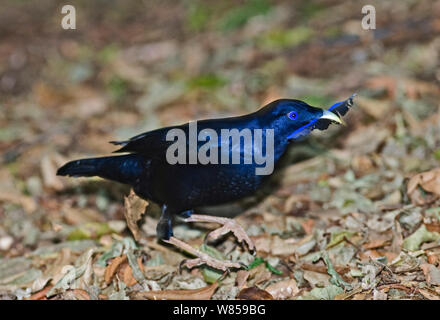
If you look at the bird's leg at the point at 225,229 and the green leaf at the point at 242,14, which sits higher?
the green leaf at the point at 242,14

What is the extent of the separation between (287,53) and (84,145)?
2923mm

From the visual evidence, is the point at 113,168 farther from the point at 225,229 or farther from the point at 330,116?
the point at 330,116

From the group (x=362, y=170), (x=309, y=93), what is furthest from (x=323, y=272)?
(x=309, y=93)

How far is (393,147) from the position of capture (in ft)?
18.6

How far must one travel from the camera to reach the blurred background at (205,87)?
18.1ft

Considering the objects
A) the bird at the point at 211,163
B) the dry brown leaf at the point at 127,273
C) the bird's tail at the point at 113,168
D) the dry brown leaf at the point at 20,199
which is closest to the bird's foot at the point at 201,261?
the bird at the point at 211,163

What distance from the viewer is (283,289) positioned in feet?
13.9

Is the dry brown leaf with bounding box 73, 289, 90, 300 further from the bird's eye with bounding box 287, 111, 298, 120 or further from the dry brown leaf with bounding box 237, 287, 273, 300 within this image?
the bird's eye with bounding box 287, 111, 298, 120

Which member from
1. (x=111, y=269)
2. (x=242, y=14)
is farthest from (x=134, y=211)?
(x=242, y=14)

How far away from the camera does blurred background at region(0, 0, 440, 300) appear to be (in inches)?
217

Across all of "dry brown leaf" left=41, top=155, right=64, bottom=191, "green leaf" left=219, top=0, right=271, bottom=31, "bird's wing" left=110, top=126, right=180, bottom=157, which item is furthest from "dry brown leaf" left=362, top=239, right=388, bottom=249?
"green leaf" left=219, top=0, right=271, bottom=31

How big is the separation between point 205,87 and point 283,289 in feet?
12.2

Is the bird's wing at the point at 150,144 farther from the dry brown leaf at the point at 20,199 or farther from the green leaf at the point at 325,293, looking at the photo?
the dry brown leaf at the point at 20,199

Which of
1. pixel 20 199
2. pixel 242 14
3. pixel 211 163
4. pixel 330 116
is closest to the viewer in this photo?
pixel 330 116
